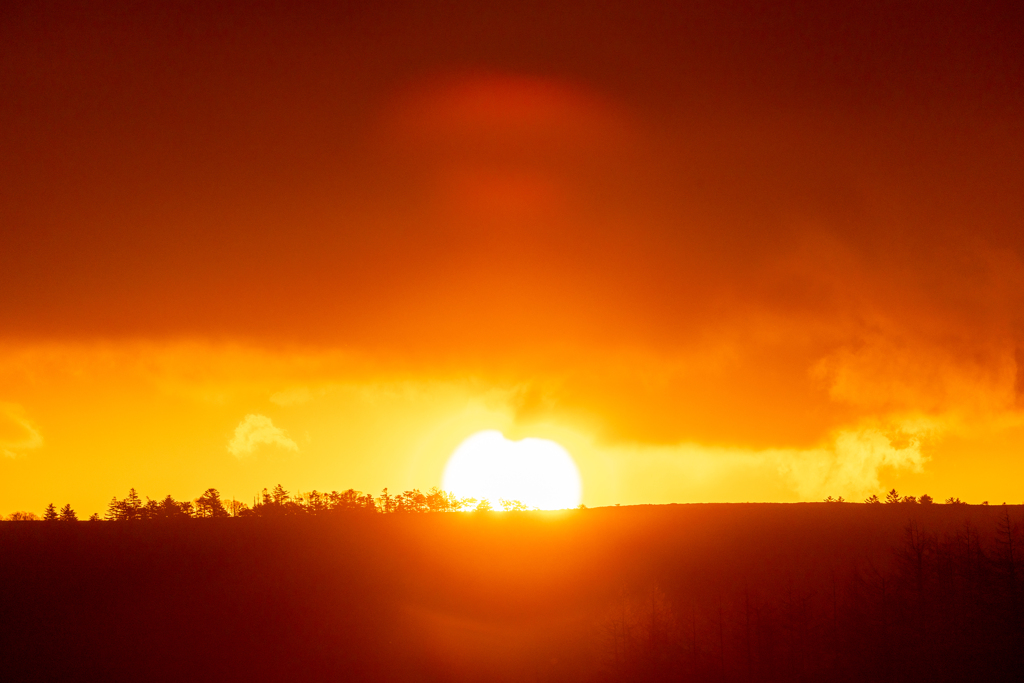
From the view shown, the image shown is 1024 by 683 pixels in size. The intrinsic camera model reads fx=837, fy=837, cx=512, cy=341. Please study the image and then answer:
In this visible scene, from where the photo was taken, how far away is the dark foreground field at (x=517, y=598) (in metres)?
91.9

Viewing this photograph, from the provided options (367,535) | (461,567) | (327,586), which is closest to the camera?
(327,586)

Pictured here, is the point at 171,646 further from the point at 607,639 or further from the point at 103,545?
the point at 607,639

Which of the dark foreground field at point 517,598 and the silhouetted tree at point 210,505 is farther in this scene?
the silhouetted tree at point 210,505

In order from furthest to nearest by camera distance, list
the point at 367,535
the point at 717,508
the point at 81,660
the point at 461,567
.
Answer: the point at 717,508, the point at 367,535, the point at 461,567, the point at 81,660

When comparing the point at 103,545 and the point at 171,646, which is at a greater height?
the point at 103,545

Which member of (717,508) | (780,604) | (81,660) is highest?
(717,508)

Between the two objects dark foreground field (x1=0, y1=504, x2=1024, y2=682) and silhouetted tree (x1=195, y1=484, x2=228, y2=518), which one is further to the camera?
silhouetted tree (x1=195, y1=484, x2=228, y2=518)

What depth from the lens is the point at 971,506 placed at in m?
191

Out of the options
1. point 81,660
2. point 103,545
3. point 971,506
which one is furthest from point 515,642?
point 971,506

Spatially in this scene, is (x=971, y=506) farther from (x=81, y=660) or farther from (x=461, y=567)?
(x=81, y=660)

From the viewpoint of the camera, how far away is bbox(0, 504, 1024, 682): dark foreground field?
91938 mm

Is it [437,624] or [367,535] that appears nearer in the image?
[437,624]

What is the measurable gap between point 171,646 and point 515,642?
4469 centimetres

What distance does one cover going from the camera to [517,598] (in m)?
134
